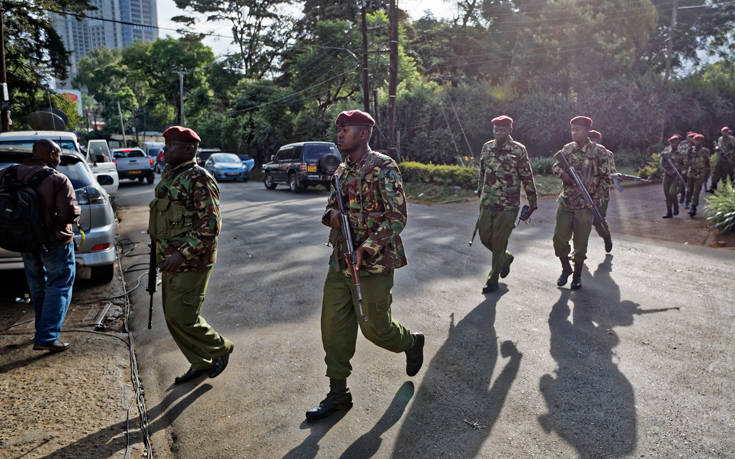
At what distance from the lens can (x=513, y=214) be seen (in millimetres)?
5738

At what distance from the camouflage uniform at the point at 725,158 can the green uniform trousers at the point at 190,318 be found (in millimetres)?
13796

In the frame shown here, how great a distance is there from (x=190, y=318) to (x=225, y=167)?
70.9ft

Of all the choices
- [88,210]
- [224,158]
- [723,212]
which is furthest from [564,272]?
[224,158]

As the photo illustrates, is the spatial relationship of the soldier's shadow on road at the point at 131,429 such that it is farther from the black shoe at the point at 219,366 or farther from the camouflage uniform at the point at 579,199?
the camouflage uniform at the point at 579,199

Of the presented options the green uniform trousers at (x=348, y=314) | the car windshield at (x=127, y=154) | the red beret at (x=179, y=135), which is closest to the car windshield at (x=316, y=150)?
the car windshield at (x=127, y=154)

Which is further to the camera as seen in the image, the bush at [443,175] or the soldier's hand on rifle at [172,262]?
the bush at [443,175]

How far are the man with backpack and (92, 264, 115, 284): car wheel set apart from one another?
206 centimetres

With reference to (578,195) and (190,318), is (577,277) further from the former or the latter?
(190,318)

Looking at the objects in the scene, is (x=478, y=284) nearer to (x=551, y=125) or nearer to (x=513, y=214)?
(x=513, y=214)

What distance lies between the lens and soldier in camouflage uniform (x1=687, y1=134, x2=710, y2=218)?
11.4m

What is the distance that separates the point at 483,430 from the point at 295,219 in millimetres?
8804

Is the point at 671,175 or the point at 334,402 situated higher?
the point at 671,175

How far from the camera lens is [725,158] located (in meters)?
13.1

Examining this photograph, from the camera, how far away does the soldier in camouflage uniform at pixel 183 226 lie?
11.0 feet
